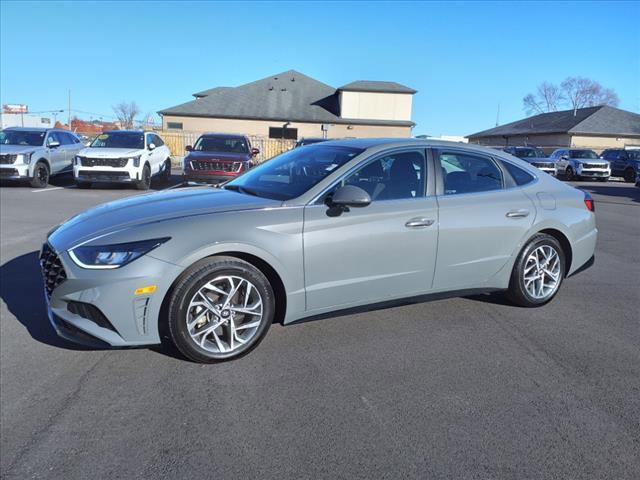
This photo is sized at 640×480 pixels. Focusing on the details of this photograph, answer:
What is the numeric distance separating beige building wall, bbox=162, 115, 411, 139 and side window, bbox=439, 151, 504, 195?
1330 inches

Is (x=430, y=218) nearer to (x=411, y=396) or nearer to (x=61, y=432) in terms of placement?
(x=411, y=396)

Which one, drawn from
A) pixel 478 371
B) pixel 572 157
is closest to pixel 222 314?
pixel 478 371

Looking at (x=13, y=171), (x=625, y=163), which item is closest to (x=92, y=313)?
(x=13, y=171)

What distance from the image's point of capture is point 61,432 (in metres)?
2.80

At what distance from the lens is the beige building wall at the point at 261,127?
37.8 m

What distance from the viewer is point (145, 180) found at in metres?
14.8

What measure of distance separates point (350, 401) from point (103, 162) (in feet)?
43.0

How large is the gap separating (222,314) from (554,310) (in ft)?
10.7

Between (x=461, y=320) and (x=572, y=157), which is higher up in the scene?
(x=572, y=157)

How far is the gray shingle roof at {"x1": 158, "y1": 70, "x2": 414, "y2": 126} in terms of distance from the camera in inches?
1492

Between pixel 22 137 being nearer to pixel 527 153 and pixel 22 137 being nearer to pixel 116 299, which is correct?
pixel 116 299

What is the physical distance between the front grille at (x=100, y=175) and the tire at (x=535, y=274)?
479 inches

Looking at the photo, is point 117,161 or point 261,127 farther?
point 261,127

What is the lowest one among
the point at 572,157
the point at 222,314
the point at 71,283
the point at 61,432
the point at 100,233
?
the point at 61,432
